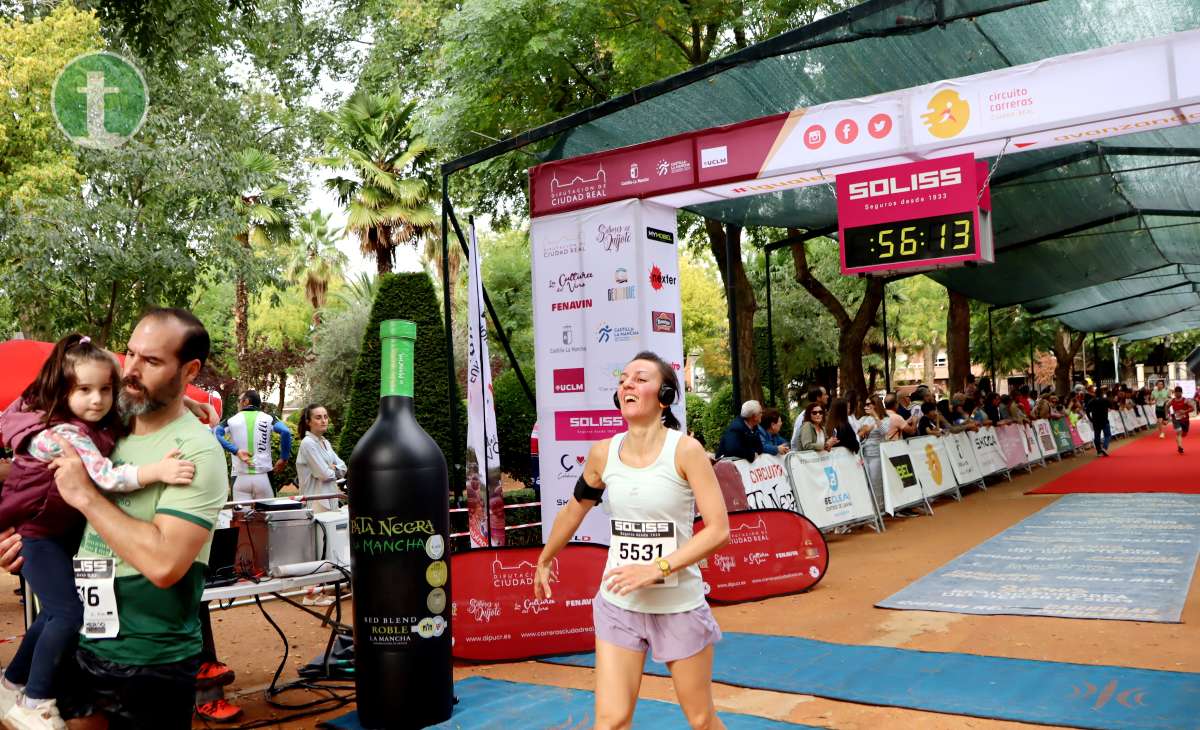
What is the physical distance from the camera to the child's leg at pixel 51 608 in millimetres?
2970

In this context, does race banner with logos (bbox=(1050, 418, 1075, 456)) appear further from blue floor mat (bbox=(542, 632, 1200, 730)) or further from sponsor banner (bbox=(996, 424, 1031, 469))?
blue floor mat (bbox=(542, 632, 1200, 730))

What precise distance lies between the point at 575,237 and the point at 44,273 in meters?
12.0

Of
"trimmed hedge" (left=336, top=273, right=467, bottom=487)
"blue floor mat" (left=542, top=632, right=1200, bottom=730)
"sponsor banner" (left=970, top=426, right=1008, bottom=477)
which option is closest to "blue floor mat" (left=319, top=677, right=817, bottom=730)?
"blue floor mat" (left=542, top=632, right=1200, bottom=730)

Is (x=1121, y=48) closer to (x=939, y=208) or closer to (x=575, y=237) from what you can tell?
(x=939, y=208)

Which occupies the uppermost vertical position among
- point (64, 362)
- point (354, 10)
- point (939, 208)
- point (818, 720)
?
point (354, 10)

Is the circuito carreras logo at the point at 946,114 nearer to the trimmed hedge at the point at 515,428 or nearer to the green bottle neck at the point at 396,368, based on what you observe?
the green bottle neck at the point at 396,368

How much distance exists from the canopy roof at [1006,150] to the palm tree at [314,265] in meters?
28.0

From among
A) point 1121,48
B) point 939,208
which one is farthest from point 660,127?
point 1121,48

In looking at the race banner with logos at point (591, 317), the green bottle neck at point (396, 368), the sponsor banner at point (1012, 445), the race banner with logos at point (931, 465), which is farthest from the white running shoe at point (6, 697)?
the sponsor banner at point (1012, 445)

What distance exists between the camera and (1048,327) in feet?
124

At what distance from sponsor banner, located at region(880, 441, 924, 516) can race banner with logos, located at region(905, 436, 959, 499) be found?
20 cm

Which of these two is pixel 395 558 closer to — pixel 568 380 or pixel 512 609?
pixel 512 609

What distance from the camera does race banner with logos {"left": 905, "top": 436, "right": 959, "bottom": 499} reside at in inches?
574

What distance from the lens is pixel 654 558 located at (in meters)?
3.74
